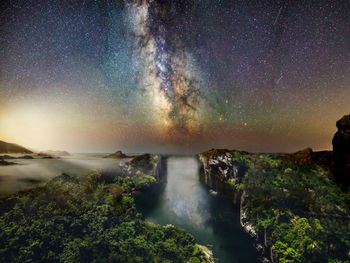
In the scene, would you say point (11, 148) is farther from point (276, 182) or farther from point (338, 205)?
point (338, 205)

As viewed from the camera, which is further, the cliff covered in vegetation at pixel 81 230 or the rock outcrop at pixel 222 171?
the rock outcrop at pixel 222 171

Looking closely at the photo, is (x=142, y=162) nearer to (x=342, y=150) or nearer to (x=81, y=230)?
(x=81, y=230)

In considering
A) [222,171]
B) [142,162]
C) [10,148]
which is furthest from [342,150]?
[10,148]

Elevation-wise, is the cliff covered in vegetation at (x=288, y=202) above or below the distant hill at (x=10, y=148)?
below

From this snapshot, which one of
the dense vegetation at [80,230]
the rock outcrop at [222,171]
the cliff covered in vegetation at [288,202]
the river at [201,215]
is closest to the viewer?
the dense vegetation at [80,230]

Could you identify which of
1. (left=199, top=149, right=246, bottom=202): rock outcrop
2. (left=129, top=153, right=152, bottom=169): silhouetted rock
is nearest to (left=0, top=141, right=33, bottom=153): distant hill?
(left=129, top=153, right=152, bottom=169): silhouetted rock

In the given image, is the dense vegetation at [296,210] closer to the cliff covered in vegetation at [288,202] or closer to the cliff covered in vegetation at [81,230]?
the cliff covered in vegetation at [288,202]

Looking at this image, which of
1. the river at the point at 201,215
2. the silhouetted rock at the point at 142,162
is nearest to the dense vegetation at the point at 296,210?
the river at the point at 201,215
